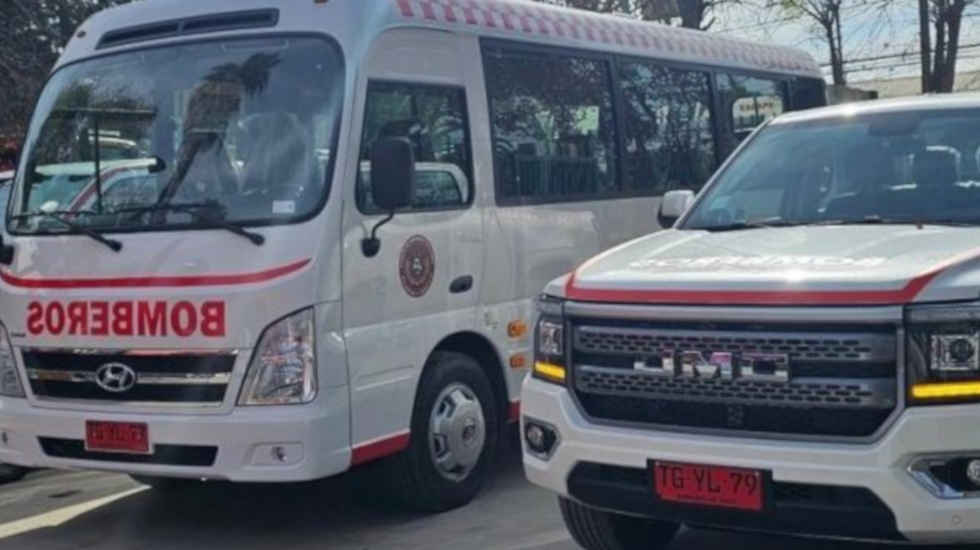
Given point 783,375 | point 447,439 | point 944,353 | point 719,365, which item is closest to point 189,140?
point 447,439

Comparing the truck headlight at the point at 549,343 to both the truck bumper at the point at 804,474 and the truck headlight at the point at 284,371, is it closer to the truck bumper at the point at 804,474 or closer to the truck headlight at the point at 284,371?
the truck bumper at the point at 804,474

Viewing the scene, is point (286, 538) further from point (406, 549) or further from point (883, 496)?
point (883, 496)

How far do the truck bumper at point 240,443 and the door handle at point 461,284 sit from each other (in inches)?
43.0

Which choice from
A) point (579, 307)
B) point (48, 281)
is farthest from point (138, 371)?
point (579, 307)

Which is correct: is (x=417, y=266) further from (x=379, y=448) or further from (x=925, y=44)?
(x=925, y=44)

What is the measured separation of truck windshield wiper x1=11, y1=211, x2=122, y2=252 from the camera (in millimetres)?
6371

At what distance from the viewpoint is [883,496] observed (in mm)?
4328

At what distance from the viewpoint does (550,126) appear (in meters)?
8.06

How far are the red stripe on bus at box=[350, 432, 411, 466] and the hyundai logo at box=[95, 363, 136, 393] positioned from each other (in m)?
1.11

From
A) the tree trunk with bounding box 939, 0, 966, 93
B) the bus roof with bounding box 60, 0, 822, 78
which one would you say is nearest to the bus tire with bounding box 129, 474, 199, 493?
the bus roof with bounding box 60, 0, 822, 78

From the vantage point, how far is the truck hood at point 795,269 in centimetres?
440

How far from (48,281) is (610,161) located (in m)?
3.70

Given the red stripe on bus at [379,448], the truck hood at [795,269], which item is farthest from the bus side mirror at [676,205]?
the red stripe on bus at [379,448]

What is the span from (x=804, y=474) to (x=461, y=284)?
292cm
